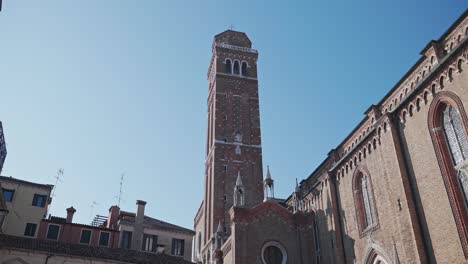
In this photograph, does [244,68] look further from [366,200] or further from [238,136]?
[366,200]

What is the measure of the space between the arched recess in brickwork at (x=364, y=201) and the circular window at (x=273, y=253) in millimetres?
5616

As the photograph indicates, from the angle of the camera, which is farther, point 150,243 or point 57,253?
point 150,243

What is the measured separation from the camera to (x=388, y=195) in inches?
740

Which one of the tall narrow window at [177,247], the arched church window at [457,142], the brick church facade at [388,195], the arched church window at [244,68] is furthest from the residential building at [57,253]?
the arched church window at [244,68]

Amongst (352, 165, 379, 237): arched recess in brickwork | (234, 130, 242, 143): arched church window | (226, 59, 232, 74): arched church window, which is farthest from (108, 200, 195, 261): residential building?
(226, 59, 232, 74): arched church window

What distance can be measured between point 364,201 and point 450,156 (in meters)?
6.27

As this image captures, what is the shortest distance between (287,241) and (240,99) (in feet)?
65.1

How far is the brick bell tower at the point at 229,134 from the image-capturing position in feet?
118

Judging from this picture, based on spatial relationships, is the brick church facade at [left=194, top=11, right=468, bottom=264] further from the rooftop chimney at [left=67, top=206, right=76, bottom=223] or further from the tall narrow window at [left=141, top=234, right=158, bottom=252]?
the rooftop chimney at [left=67, top=206, right=76, bottom=223]

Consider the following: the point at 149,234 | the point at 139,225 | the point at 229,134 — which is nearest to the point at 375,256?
the point at 149,234

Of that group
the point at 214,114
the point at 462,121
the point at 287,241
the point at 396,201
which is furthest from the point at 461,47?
the point at 214,114

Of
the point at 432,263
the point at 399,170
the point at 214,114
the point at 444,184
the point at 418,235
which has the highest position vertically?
the point at 214,114

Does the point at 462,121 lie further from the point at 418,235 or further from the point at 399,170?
the point at 418,235

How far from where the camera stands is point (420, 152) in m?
17.4
